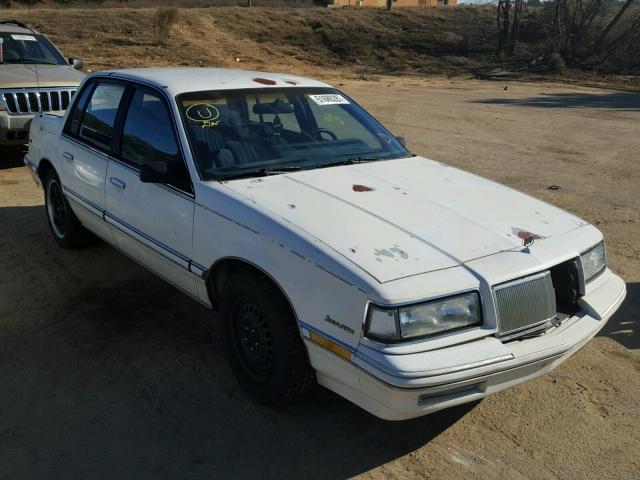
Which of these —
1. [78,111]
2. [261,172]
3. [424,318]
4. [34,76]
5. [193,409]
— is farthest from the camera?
[34,76]

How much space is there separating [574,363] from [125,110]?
135 inches

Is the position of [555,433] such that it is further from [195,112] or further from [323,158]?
[195,112]

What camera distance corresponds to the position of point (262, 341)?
130 inches

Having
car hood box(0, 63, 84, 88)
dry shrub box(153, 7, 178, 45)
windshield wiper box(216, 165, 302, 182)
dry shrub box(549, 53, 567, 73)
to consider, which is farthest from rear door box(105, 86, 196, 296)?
dry shrub box(549, 53, 567, 73)

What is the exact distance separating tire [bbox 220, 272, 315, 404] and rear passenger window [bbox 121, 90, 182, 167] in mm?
995

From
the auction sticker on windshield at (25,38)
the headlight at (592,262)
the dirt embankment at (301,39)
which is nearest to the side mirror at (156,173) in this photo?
the headlight at (592,262)

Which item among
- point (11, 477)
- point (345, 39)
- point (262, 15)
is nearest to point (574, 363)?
point (11, 477)

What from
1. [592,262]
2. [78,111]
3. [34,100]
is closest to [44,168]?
[78,111]

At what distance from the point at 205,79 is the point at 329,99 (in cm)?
93

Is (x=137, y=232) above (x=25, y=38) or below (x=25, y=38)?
below

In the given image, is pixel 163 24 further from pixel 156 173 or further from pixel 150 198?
pixel 156 173

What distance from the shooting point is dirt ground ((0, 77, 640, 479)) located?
3.01 m

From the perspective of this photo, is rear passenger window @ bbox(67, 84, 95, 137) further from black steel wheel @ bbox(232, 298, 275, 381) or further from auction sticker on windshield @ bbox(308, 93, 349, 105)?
black steel wheel @ bbox(232, 298, 275, 381)

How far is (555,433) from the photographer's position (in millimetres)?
3279
